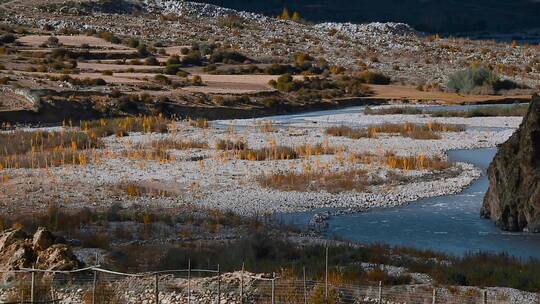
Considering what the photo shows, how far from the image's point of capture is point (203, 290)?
1424 centimetres

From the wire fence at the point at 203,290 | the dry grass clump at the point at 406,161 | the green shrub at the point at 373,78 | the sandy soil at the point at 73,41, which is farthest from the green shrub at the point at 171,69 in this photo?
the wire fence at the point at 203,290

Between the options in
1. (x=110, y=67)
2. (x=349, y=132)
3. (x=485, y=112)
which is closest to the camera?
(x=349, y=132)

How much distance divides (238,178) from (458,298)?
47.9ft

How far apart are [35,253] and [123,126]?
26.5 metres

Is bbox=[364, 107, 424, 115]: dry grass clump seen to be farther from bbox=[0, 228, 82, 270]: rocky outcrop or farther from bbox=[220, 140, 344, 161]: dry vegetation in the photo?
bbox=[0, 228, 82, 270]: rocky outcrop

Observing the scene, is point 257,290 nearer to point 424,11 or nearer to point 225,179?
point 225,179

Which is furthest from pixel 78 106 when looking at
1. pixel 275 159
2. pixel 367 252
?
pixel 367 252

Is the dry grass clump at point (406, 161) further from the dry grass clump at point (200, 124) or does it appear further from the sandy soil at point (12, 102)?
the sandy soil at point (12, 102)

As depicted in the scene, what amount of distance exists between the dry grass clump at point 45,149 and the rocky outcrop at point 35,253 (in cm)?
1498

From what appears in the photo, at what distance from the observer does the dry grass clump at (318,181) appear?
1076 inches

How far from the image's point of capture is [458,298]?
14.7 metres

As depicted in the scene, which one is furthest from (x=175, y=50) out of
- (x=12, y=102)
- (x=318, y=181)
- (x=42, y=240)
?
(x=42, y=240)

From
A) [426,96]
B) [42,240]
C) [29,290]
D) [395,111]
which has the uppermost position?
[42,240]

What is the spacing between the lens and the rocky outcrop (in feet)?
48.0
